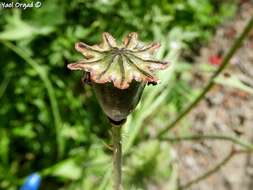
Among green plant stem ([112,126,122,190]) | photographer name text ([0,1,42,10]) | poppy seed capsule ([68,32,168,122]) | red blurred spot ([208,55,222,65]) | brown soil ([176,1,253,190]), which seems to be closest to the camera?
poppy seed capsule ([68,32,168,122])

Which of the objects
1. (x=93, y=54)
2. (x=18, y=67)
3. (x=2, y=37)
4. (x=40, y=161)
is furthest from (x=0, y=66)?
(x=93, y=54)

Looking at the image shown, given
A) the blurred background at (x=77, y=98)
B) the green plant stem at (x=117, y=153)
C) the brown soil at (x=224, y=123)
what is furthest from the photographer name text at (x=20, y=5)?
the green plant stem at (x=117, y=153)

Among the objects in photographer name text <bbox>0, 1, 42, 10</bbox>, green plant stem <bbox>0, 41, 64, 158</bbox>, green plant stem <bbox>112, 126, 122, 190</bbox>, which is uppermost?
photographer name text <bbox>0, 1, 42, 10</bbox>

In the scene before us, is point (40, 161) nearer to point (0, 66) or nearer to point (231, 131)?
point (0, 66)

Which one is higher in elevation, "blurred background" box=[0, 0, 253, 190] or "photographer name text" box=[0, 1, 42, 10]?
"photographer name text" box=[0, 1, 42, 10]

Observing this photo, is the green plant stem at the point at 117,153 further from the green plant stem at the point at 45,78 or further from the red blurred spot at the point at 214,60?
the red blurred spot at the point at 214,60

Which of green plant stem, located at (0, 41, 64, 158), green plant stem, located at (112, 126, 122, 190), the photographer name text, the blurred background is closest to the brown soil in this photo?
the blurred background

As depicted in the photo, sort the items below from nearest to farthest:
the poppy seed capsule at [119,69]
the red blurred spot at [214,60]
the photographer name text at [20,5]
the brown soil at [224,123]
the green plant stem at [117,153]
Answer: the poppy seed capsule at [119,69] < the green plant stem at [117,153] < the photographer name text at [20,5] < the brown soil at [224,123] < the red blurred spot at [214,60]

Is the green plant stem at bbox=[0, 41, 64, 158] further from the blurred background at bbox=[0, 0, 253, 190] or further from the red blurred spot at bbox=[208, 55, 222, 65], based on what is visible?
the red blurred spot at bbox=[208, 55, 222, 65]
